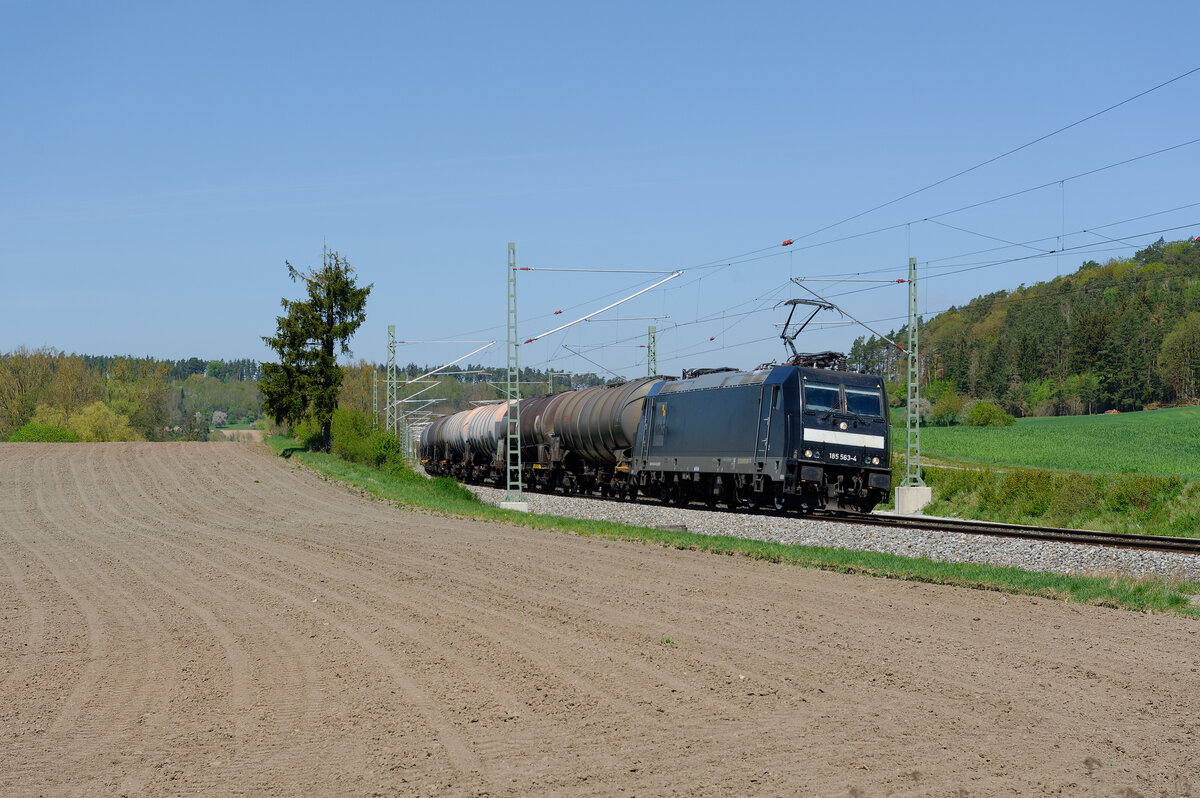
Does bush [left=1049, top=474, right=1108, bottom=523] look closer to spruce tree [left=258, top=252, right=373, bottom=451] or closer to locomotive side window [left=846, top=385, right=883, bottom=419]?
locomotive side window [left=846, top=385, right=883, bottom=419]

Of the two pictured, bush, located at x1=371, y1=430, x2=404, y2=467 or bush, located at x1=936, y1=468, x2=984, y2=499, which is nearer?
bush, located at x1=936, y1=468, x2=984, y2=499

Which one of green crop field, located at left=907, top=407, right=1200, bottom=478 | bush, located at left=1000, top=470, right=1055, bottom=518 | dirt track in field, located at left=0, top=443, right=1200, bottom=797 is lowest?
dirt track in field, located at left=0, top=443, right=1200, bottom=797

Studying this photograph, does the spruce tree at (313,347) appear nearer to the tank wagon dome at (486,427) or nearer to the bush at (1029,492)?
the tank wagon dome at (486,427)

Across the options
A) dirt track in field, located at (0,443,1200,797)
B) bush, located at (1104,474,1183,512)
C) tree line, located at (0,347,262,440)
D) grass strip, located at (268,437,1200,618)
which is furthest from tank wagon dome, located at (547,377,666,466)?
tree line, located at (0,347,262,440)

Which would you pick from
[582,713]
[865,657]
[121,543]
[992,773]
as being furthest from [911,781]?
[121,543]

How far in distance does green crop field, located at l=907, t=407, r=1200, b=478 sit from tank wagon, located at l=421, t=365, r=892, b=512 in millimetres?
23211

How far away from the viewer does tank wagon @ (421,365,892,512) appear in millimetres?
25688

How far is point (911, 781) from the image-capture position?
6555mm

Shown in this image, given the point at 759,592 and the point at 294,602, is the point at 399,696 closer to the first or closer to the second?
the point at 294,602

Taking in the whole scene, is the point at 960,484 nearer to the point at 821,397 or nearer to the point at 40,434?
the point at 821,397

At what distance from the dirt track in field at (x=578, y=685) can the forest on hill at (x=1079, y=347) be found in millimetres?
83835

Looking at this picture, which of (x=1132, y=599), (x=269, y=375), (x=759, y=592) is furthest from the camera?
(x=269, y=375)

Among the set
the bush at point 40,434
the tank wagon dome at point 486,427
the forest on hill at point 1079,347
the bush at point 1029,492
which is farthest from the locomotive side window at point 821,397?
the forest on hill at point 1079,347

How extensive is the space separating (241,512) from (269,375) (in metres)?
20.7
